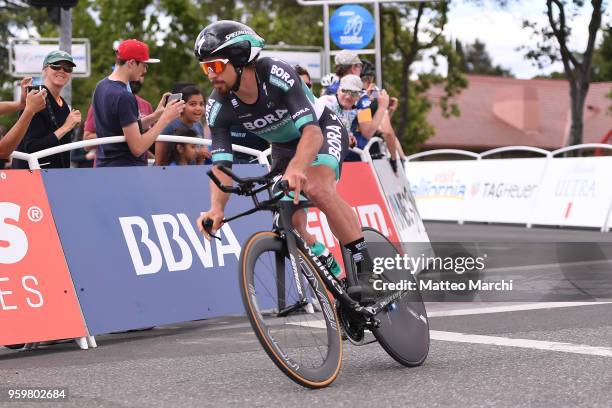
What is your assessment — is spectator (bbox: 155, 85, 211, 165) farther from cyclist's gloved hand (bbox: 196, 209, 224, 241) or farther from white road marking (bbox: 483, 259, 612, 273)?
cyclist's gloved hand (bbox: 196, 209, 224, 241)

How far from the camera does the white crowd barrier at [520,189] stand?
19391 millimetres

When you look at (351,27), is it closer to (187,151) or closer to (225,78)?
(187,151)

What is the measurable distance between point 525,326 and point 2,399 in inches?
152

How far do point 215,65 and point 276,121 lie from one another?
1.97ft

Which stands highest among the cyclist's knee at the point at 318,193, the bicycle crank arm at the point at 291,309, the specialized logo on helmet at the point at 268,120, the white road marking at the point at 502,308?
the specialized logo on helmet at the point at 268,120

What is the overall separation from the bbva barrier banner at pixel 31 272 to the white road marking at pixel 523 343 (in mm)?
2533

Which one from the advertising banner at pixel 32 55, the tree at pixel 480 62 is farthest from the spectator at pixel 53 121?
the tree at pixel 480 62

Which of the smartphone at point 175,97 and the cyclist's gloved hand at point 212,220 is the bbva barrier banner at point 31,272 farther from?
the cyclist's gloved hand at point 212,220

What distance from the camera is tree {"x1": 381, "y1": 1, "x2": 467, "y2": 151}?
4288cm

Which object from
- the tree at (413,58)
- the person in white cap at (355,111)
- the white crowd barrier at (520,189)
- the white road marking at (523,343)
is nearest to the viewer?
the white road marking at (523,343)

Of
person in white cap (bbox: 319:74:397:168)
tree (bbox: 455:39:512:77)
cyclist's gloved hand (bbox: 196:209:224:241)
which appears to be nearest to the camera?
cyclist's gloved hand (bbox: 196:209:224:241)

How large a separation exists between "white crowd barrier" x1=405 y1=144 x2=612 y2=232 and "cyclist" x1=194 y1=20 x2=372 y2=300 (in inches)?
503

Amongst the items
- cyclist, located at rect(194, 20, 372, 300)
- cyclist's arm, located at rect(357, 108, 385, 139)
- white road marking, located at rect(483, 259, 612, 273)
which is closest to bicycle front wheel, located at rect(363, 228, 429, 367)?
cyclist, located at rect(194, 20, 372, 300)

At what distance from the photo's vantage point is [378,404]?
18.8 feet
